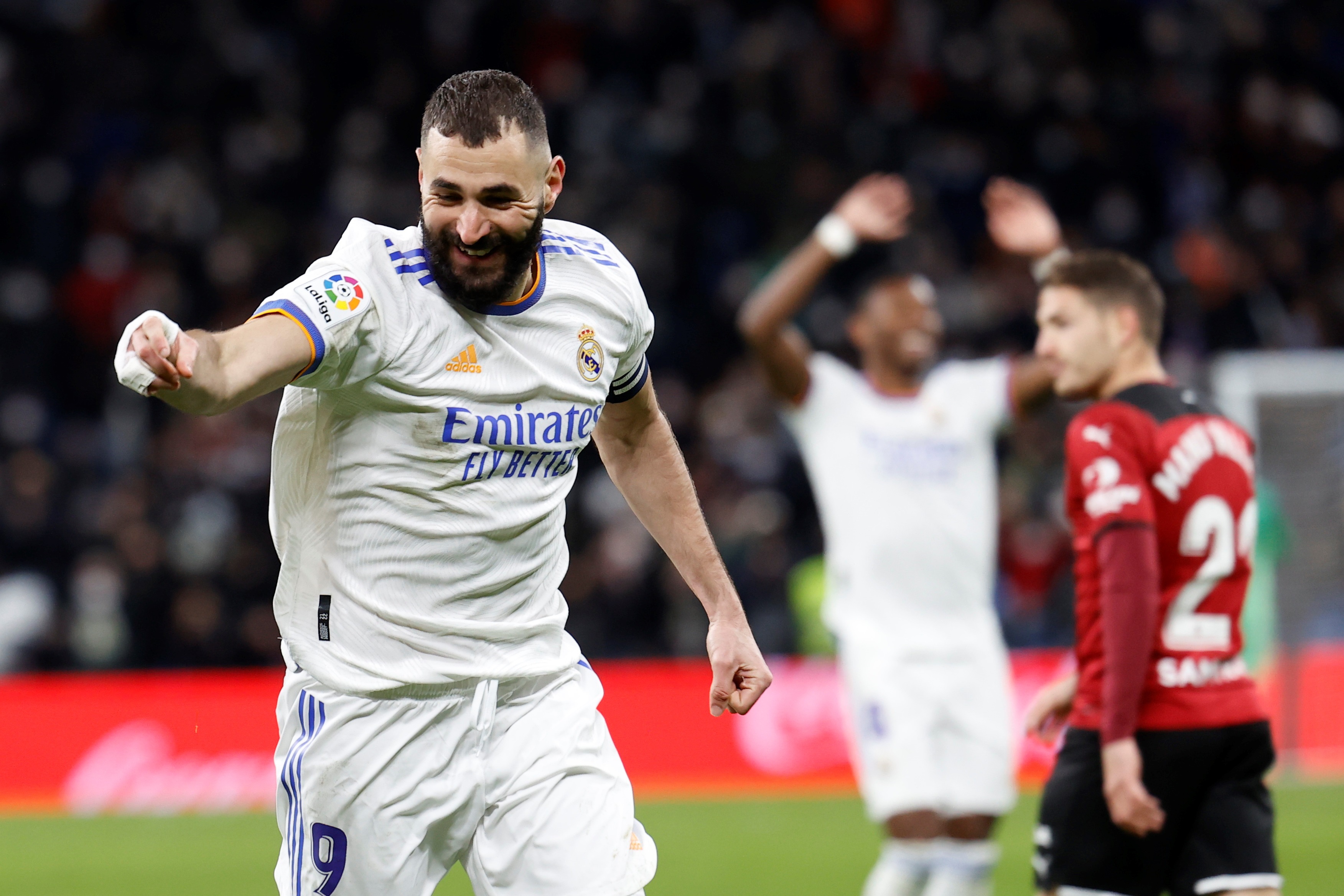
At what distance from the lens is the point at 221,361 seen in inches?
110

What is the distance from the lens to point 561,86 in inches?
646

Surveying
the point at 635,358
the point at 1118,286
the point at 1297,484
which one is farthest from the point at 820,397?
the point at 1297,484

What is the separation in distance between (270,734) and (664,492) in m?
7.91

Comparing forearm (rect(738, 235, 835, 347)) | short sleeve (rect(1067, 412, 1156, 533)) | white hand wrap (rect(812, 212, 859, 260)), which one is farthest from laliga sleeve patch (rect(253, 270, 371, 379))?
white hand wrap (rect(812, 212, 859, 260))

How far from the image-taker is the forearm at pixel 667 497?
12.7 feet

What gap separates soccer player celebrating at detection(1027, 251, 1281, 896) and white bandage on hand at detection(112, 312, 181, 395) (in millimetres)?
2404

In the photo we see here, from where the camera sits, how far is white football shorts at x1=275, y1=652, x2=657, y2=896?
3387 millimetres

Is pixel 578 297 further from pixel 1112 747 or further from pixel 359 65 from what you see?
pixel 359 65

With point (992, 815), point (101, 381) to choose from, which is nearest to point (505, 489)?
point (992, 815)

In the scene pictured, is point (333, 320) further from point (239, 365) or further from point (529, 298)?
point (529, 298)

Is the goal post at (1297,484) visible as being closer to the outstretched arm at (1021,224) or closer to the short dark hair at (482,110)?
the outstretched arm at (1021,224)

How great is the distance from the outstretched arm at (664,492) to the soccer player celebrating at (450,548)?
0.27m

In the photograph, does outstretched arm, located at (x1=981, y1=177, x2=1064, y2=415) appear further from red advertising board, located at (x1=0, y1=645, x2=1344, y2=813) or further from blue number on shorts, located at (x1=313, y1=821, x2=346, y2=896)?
red advertising board, located at (x1=0, y1=645, x2=1344, y2=813)

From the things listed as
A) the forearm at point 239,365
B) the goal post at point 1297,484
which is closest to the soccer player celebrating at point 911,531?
the forearm at point 239,365
